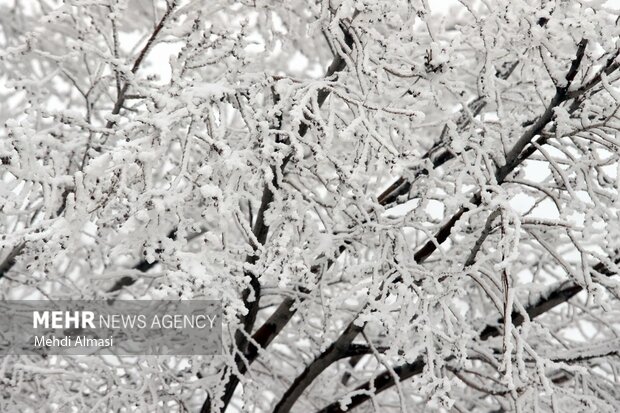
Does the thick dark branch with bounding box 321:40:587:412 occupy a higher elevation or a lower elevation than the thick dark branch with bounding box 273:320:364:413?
higher

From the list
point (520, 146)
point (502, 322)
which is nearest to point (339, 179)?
point (520, 146)

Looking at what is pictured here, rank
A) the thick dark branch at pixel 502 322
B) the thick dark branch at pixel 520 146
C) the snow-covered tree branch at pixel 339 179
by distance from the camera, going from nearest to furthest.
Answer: the snow-covered tree branch at pixel 339 179, the thick dark branch at pixel 520 146, the thick dark branch at pixel 502 322

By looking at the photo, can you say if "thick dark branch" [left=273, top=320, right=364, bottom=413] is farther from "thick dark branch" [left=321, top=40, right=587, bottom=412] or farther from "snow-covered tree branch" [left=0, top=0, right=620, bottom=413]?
"thick dark branch" [left=321, top=40, right=587, bottom=412]

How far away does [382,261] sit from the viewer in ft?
11.0

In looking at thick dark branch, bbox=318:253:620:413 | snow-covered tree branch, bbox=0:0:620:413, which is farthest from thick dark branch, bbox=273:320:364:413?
thick dark branch, bbox=318:253:620:413

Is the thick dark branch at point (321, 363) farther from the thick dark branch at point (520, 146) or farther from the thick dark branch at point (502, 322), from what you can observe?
the thick dark branch at point (520, 146)

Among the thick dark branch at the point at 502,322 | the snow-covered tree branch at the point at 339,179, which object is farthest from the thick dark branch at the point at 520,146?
the thick dark branch at the point at 502,322

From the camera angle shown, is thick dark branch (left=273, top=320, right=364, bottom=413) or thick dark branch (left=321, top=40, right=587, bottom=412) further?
thick dark branch (left=273, top=320, right=364, bottom=413)

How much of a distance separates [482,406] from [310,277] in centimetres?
309

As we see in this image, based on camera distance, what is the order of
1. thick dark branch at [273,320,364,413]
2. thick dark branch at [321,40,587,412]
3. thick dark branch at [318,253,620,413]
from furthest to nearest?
thick dark branch at [273,320,364,413] → thick dark branch at [318,253,620,413] → thick dark branch at [321,40,587,412]

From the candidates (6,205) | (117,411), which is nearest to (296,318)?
(117,411)

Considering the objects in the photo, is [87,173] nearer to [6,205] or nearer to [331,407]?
[6,205]

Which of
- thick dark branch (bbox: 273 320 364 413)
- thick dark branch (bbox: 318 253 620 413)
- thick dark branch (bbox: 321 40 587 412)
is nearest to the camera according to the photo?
thick dark branch (bbox: 321 40 587 412)

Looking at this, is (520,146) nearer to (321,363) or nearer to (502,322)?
(502,322)
